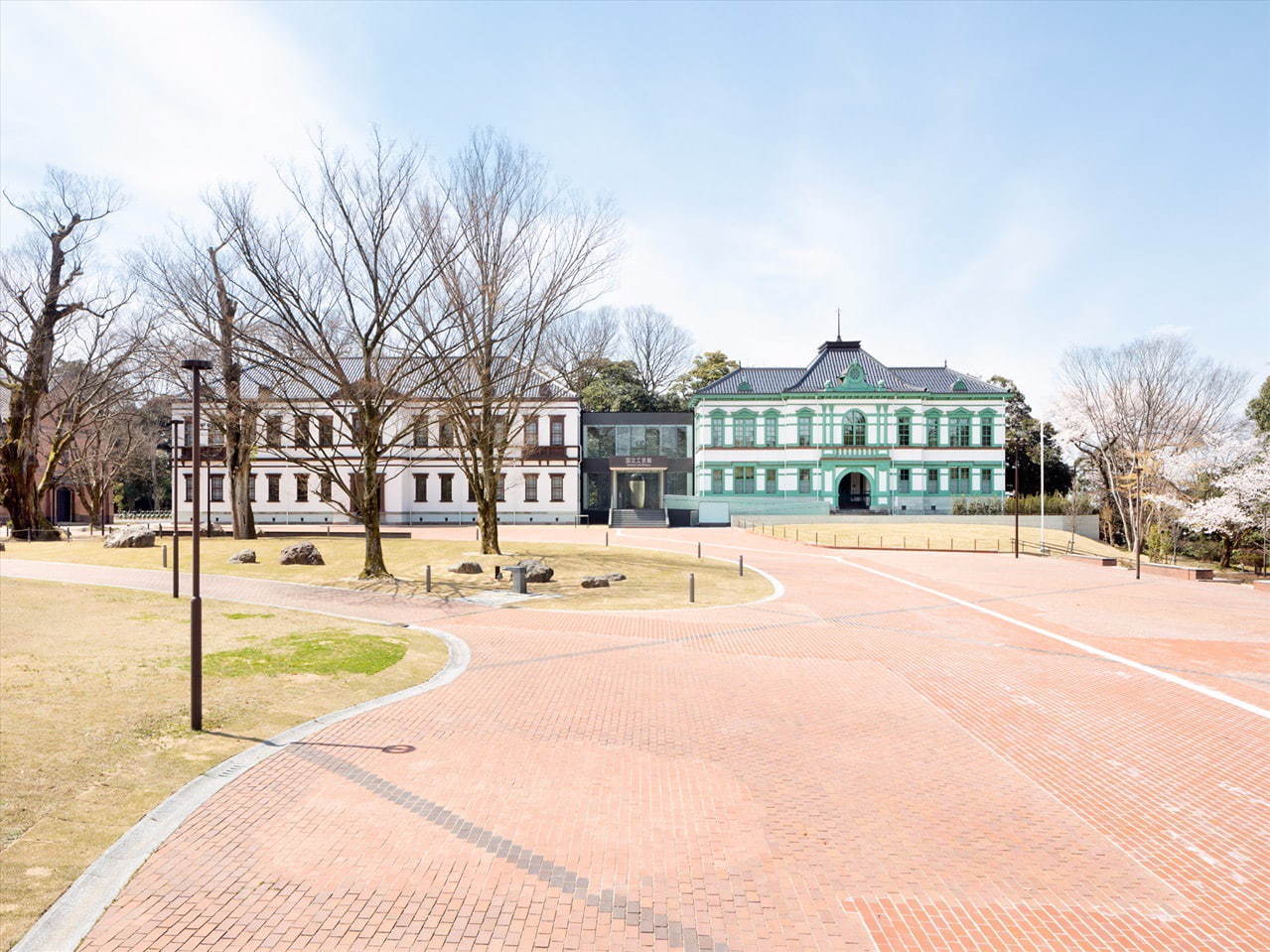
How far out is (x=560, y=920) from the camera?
5.03 m

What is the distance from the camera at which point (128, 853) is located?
582 centimetres

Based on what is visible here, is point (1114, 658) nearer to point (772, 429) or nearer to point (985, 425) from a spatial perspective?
point (772, 429)

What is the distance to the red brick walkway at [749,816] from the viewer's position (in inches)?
199

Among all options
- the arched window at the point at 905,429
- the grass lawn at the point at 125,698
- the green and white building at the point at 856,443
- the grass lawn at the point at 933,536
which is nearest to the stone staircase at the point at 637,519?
the green and white building at the point at 856,443

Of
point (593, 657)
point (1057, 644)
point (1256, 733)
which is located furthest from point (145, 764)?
point (1057, 644)

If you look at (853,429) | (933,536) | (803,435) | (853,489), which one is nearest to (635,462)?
(803,435)

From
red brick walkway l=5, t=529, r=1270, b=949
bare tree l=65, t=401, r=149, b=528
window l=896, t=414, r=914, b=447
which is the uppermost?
window l=896, t=414, r=914, b=447

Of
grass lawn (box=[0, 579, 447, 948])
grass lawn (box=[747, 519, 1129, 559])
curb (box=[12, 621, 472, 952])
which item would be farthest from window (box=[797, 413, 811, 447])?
curb (box=[12, 621, 472, 952])

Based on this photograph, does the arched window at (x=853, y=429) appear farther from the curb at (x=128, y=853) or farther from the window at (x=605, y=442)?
the curb at (x=128, y=853)

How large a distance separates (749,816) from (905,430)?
5504 cm

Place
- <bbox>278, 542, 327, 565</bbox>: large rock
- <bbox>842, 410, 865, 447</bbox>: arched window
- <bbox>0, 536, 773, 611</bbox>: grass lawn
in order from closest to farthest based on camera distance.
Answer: <bbox>0, 536, 773, 611</bbox>: grass lawn
<bbox>278, 542, 327, 565</bbox>: large rock
<bbox>842, 410, 865, 447</bbox>: arched window

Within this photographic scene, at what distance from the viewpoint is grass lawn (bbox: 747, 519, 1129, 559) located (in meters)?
41.0

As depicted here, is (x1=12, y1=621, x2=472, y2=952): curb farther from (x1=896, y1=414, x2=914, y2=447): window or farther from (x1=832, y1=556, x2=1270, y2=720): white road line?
(x1=896, y1=414, x2=914, y2=447): window

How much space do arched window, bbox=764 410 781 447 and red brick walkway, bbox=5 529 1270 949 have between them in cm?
4460
